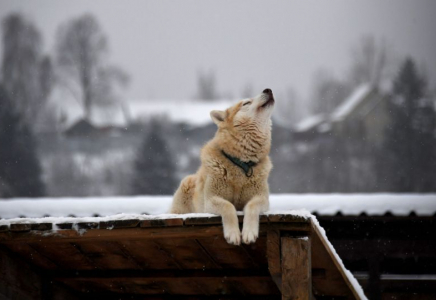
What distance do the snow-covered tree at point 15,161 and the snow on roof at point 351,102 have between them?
36.2 m

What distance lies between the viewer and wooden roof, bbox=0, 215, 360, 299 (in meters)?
4.47

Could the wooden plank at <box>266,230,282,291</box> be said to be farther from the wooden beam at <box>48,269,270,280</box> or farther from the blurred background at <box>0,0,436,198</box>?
the blurred background at <box>0,0,436,198</box>

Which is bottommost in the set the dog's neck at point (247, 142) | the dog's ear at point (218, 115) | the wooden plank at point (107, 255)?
the wooden plank at point (107, 255)

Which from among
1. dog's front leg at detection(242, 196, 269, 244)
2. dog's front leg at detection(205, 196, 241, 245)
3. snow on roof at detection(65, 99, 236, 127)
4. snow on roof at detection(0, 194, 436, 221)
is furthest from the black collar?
snow on roof at detection(65, 99, 236, 127)

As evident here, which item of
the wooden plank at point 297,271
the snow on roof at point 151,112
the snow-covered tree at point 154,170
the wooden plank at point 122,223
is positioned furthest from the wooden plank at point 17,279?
the snow on roof at point 151,112

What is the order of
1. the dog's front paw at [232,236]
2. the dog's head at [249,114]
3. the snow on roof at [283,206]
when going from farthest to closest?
the snow on roof at [283,206]
the dog's head at [249,114]
the dog's front paw at [232,236]

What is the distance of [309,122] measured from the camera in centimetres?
6912

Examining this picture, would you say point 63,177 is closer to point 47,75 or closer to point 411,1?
point 47,75

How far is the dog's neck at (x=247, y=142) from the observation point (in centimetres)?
615

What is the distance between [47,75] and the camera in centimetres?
5822

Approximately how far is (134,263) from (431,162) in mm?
48315

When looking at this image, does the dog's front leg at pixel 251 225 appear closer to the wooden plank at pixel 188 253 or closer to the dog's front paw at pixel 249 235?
the dog's front paw at pixel 249 235

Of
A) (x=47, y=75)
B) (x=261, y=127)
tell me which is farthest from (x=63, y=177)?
(x=261, y=127)

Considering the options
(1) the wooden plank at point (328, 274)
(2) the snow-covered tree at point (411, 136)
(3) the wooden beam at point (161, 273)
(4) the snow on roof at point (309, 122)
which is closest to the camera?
(1) the wooden plank at point (328, 274)
